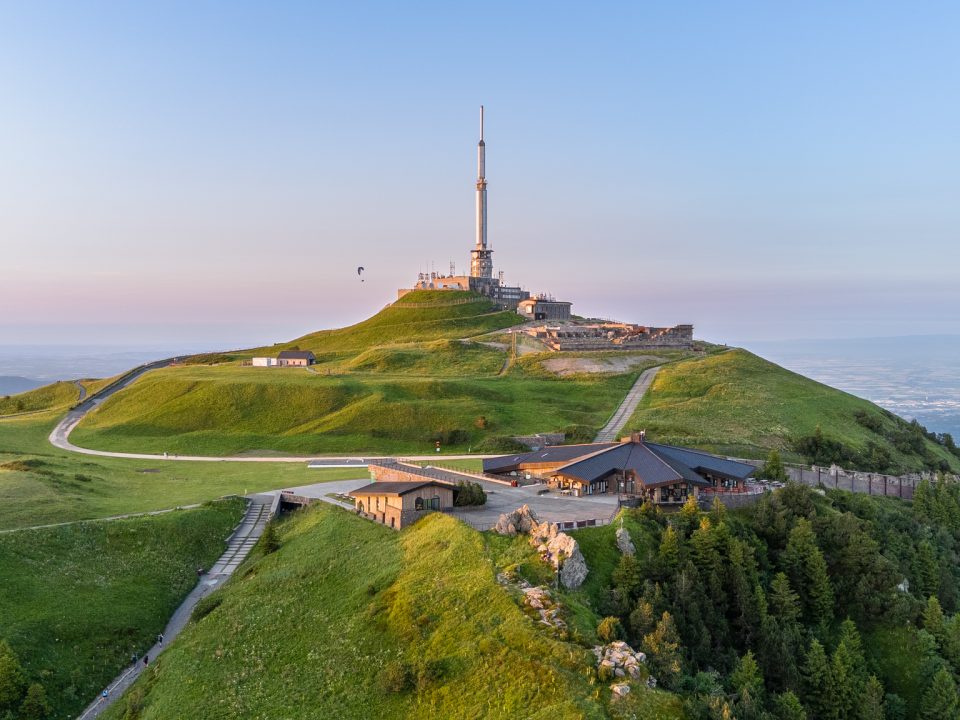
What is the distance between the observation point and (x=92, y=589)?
128 feet

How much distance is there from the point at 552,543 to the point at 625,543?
390 cm

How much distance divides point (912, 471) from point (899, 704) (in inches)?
1926

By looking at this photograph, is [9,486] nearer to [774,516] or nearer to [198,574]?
[198,574]

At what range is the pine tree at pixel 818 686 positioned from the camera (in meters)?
30.6

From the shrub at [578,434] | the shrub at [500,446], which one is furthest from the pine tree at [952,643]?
the shrub at [500,446]

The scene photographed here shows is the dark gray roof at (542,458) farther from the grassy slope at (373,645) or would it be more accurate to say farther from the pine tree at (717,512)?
the grassy slope at (373,645)

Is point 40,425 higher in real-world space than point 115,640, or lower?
higher

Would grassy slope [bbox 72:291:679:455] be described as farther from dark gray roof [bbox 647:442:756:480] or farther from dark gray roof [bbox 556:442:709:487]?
dark gray roof [bbox 647:442:756:480]

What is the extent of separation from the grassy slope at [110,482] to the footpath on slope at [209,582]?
18.7ft

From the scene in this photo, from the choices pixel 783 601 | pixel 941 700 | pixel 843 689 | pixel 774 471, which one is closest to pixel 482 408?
pixel 774 471

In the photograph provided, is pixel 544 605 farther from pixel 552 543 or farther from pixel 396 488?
pixel 396 488

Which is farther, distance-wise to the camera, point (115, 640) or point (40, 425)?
point (40, 425)

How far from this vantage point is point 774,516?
40250 mm

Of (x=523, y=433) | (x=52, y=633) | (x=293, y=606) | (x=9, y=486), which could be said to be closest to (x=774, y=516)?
(x=293, y=606)
